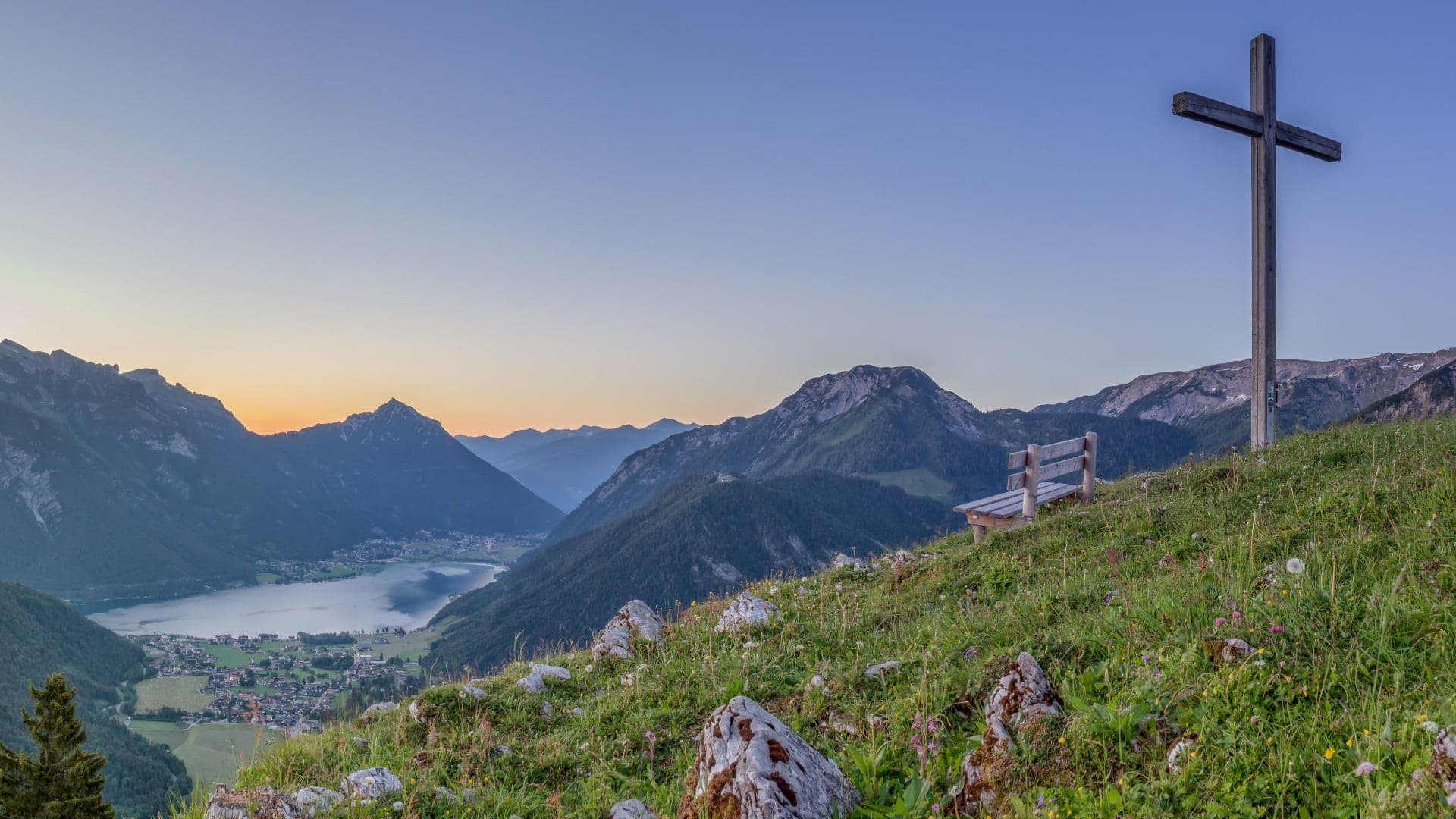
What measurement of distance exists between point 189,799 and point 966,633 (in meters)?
7.50

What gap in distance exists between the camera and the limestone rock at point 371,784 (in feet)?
17.7

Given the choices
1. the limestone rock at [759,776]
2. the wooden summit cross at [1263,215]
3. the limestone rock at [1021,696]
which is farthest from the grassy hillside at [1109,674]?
the wooden summit cross at [1263,215]

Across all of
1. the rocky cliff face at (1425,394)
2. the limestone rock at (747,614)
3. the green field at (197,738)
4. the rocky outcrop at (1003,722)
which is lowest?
the green field at (197,738)

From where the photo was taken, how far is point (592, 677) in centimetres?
934

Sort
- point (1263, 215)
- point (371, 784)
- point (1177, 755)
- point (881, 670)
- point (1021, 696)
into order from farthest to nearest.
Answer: point (1263, 215)
point (881, 670)
point (371, 784)
point (1021, 696)
point (1177, 755)

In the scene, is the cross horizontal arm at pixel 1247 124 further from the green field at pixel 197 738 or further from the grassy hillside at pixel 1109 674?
the green field at pixel 197 738

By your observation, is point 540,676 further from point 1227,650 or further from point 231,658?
point 231,658

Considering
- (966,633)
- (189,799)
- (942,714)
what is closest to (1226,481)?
(966,633)

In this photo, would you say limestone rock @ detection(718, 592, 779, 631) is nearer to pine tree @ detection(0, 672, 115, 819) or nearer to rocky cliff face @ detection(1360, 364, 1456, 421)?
pine tree @ detection(0, 672, 115, 819)

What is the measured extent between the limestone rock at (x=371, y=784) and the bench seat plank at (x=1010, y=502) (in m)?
9.69

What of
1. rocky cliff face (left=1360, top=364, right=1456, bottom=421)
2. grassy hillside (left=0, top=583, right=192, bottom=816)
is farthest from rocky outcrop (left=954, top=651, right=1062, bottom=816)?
rocky cliff face (left=1360, top=364, right=1456, bottom=421)

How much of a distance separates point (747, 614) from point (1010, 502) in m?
6.14

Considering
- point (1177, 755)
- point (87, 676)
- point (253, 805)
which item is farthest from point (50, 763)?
point (87, 676)

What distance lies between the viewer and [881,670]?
6.71m
